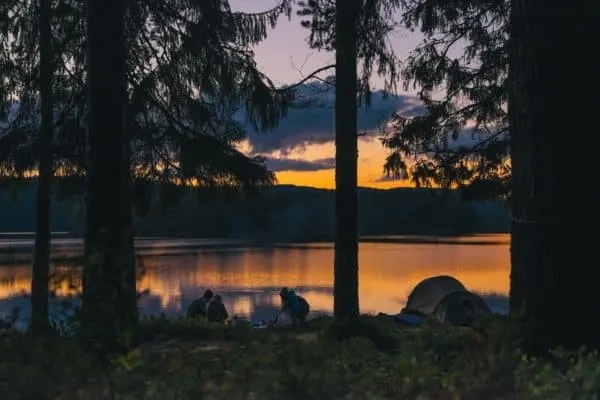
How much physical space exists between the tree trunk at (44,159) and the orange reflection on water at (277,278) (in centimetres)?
1132

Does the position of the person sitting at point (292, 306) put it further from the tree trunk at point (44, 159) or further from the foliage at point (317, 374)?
the foliage at point (317, 374)

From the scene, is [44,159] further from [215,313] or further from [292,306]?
[292,306]

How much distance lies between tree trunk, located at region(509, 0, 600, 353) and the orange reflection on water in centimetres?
2132

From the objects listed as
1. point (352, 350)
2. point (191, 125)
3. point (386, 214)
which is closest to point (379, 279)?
point (191, 125)

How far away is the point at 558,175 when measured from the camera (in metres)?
4.71

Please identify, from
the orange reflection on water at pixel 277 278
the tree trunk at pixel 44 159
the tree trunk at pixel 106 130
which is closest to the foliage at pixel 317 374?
the tree trunk at pixel 106 130

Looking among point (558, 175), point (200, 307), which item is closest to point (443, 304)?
point (200, 307)

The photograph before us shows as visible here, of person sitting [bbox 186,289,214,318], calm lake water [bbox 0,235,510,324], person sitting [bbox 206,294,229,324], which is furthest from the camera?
calm lake water [bbox 0,235,510,324]

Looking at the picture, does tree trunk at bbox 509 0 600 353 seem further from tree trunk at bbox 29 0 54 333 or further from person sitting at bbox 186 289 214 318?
person sitting at bbox 186 289 214 318

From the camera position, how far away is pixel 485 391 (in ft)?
11.6

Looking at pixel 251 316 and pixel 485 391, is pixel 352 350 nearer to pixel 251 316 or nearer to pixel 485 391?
pixel 485 391

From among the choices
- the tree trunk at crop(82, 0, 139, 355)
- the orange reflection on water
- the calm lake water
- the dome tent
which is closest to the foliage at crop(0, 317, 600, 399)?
the tree trunk at crop(82, 0, 139, 355)

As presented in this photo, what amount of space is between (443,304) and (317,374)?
53.3 ft

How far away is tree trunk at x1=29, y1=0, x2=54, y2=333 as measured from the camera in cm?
1321
